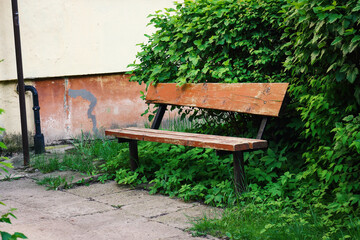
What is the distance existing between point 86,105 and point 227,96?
3432 millimetres

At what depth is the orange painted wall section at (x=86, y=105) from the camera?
283 inches

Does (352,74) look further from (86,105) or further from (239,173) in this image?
(86,105)

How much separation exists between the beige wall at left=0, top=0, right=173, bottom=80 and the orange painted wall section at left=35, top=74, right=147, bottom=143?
6.4 inches

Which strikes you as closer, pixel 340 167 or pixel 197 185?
pixel 340 167

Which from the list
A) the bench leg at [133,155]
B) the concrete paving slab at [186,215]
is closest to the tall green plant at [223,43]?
the bench leg at [133,155]

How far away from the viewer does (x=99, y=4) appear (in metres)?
7.54

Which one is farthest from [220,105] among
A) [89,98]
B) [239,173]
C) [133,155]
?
[89,98]

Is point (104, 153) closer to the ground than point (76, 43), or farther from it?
closer to the ground

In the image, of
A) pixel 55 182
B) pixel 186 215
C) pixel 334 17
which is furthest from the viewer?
pixel 55 182

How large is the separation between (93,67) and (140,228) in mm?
4362

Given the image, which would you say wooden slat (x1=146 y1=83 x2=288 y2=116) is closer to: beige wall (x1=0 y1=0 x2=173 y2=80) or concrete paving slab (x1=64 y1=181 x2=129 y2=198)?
concrete paving slab (x1=64 y1=181 x2=129 y2=198)

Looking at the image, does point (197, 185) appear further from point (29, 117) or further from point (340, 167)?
point (29, 117)

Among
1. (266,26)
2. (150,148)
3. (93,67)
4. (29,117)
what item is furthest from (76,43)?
(266,26)

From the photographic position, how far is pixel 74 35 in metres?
7.35
